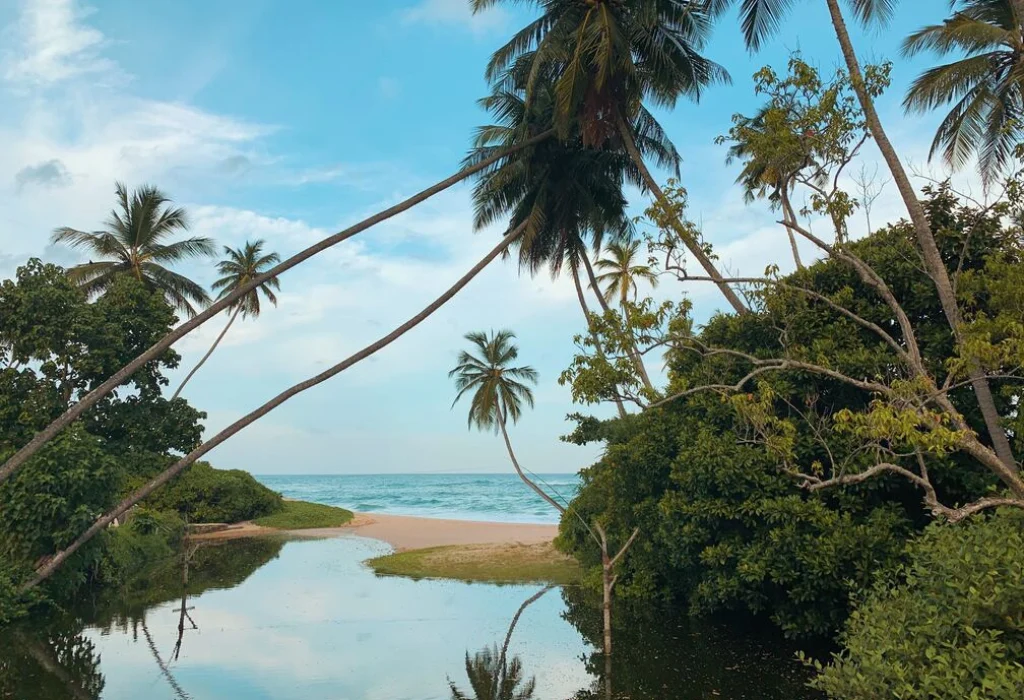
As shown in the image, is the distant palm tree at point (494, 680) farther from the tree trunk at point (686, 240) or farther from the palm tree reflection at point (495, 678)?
the tree trunk at point (686, 240)

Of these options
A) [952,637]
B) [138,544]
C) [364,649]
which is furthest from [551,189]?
[138,544]

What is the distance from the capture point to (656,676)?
11680 mm

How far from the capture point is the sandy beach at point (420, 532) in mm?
34713

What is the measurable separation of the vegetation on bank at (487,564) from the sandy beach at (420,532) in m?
2.81

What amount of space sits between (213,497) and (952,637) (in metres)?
40.0

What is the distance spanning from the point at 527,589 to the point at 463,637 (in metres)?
6.32

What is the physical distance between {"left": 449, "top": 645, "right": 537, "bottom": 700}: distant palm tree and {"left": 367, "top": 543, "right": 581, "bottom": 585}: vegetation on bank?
9.08m

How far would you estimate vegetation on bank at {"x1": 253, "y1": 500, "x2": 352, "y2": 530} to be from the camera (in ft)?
138

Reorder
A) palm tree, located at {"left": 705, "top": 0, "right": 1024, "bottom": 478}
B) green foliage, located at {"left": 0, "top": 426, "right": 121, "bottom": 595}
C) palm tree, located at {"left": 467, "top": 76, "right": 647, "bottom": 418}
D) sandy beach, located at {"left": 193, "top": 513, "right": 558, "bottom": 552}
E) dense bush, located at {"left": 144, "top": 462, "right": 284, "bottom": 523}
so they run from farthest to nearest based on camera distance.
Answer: dense bush, located at {"left": 144, "top": 462, "right": 284, "bottom": 523} → sandy beach, located at {"left": 193, "top": 513, "right": 558, "bottom": 552} → palm tree, located at {"left": 467, "top": 76, "right": 647, "bottom": 418} → green foliage, located at {"left": 0, "top": 426, "right": 121, "bottom": 595} → palm tree, located at {"left": 705, "top": 0, "right": 1024, "bottom": 478}

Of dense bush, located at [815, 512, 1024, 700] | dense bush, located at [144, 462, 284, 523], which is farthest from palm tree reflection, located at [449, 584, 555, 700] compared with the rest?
dense bush, located at [144, 462, 284, 523]

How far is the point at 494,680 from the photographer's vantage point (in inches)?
471

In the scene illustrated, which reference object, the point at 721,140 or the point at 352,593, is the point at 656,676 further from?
the point at 352,593

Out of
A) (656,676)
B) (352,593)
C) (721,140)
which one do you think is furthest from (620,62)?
(352,593)

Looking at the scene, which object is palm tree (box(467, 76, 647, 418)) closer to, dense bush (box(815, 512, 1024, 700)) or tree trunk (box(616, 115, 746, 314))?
tree trunk (box(616, 115, 746, 314))
